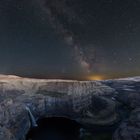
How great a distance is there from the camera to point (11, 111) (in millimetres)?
4500

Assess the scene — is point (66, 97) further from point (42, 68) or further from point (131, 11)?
point (131, 11)

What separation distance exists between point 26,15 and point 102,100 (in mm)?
1769

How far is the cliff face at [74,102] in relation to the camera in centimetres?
448

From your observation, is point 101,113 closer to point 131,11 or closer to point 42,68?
point 42,68

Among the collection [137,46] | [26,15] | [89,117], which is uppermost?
[26,15]

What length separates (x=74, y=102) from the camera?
15.2 ft

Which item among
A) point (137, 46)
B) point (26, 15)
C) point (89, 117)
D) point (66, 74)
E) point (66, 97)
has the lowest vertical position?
point (89, 117)

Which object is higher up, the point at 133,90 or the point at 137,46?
the point at 137,46

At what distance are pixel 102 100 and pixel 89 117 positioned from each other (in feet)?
1.11

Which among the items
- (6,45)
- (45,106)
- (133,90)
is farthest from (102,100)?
(6,45)

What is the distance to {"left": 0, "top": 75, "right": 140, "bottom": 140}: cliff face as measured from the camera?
4480 millimetres

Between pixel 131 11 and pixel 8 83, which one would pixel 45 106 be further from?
pixel 131 11

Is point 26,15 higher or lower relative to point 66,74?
higher

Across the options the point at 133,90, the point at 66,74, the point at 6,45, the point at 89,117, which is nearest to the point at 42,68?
the point at 66,74
